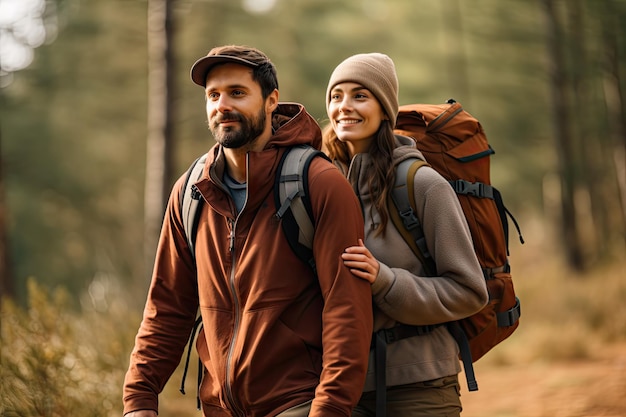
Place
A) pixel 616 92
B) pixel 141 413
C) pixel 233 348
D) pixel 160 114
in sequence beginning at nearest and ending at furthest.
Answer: pixel 233 348
pixel 141 413
pixel 160 114
pixel 616 92

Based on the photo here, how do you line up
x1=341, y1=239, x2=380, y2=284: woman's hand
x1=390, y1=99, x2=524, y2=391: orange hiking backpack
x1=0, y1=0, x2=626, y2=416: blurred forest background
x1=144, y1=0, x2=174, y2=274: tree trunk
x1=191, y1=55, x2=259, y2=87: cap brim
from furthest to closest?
x1=144, y1=0, x2=174, y2=274: tree trunk, x1=0, y1=0, x2=626, y2=416: blurred forest background, x1=390, y1=99, x2=524, y2=391: orange hiking backpack, x1=191, y1=55, x2=259, y2=87: cap brim, x1=341, y1=239, x2=380, y2=284: woman's hand

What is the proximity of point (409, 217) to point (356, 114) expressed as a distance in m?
0.52

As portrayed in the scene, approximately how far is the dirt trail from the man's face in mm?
5040

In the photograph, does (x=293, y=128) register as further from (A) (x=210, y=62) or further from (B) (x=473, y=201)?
(B) (x=473, y=201)

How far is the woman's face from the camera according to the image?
11.5 feet

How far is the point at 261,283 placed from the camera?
2.97 meters

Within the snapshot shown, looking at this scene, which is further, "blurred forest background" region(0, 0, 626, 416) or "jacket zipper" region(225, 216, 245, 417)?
"blurred forest background" region(0, 0, 626, 416)

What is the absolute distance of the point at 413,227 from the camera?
10.8 feet

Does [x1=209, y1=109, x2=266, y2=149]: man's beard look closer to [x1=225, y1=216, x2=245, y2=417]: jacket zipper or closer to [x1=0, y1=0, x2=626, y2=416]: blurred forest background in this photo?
[x1=225, y1=216, x2=245, y2=417]: jacket zipper

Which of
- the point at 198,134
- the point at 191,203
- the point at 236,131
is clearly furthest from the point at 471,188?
the point at 198,134

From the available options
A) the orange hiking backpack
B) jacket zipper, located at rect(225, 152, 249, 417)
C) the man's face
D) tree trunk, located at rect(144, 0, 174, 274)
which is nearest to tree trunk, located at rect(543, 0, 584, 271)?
tree trunk, located at rect(144, 0, 174, 274)

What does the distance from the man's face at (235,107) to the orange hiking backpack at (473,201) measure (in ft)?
2.13

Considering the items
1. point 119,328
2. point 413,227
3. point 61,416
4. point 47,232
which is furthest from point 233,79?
point 47,232

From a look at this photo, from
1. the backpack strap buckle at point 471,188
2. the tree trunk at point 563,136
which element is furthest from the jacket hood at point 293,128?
the tree trunk at point 563,136
